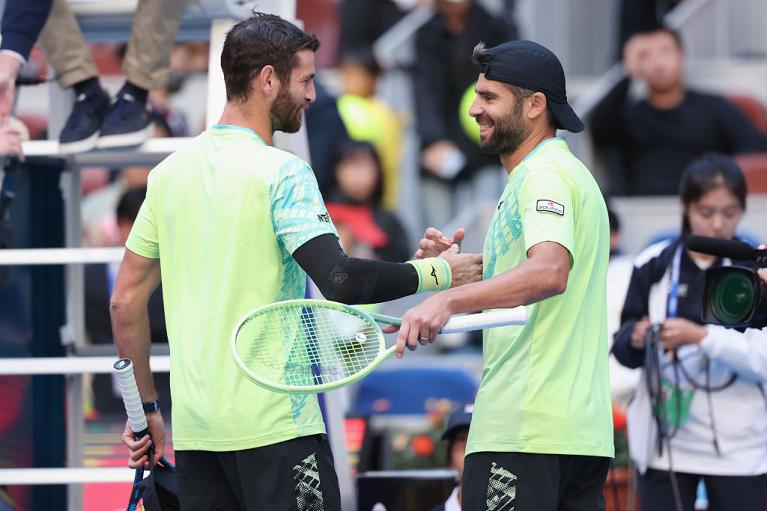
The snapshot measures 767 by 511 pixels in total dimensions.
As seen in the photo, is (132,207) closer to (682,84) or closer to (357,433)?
(357,433)

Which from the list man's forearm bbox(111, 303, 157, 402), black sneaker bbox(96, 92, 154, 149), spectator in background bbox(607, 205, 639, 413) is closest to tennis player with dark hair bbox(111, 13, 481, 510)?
man's forearm bbox(111, 303, 157, 402)

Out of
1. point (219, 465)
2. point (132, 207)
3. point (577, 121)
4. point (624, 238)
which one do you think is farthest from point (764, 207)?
point (219, 465)

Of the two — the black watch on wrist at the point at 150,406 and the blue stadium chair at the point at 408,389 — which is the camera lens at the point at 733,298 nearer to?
the black watch on wrist at the point at 150,406

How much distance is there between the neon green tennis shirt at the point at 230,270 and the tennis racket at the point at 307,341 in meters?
0.09

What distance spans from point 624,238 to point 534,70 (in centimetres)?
572

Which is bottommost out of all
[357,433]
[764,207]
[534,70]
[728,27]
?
[357,433]

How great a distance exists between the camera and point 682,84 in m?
9.44

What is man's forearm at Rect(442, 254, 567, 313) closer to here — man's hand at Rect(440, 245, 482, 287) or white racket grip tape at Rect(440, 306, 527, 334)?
white racket grip tape at Rect(440, 306, 527, 334)

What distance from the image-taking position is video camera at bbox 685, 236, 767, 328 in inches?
168

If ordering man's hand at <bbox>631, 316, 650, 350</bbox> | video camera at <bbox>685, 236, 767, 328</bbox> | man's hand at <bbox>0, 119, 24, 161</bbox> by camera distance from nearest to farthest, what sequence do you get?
video camera at <bbox>685, 236, 767, 328</bbox> → man's hand at <bbox>0, 119, 24, 161</bbox> → man's hand at <bbox>631, 316, 650, 350</bbox>

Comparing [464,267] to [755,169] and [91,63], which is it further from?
[755,169]

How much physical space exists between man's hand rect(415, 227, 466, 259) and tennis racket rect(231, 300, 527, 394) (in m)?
0.53

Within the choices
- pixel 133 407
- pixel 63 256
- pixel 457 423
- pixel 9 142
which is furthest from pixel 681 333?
pixel 9 142

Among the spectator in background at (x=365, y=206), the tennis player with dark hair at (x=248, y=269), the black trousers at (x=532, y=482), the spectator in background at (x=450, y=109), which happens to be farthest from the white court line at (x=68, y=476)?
the spectator in background at (x=450, y=109)
